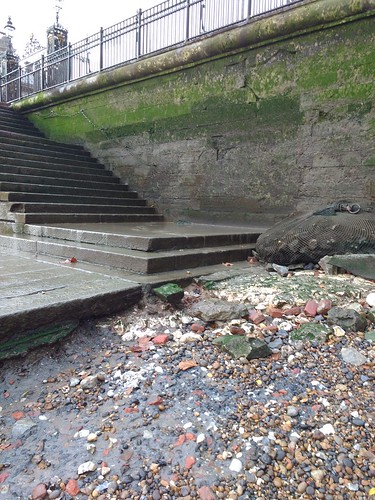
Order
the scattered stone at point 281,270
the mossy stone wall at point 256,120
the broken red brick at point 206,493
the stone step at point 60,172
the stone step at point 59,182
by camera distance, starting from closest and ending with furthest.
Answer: the broken red brick at point 206,493 → the scattered stone at point 281,270 → the mossy stone wall at point 256,120 → the stone step at point 59,182 → the stone step at point 60,172

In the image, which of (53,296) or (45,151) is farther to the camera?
(45,151)

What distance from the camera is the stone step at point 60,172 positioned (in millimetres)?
7098

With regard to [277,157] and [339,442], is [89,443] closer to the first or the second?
[339,442]

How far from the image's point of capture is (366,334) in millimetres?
2340

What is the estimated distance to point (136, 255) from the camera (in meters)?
3.57

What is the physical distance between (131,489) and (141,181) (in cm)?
725

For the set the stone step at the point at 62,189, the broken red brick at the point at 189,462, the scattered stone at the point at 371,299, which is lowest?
→ the broken red brick at the point at 189,462

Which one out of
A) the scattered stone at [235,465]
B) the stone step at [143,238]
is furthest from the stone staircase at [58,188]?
the scattered stone at [235,465]

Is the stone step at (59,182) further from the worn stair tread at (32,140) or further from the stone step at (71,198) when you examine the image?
the worn stair tread at (32,140)

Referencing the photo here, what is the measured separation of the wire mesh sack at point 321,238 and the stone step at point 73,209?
358cm

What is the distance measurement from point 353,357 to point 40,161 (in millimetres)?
7574

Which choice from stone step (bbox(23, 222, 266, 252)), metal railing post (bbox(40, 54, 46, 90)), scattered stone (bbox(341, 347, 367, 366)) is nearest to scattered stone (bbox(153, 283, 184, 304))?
stone step (bbox(23, 222, 266, 252))

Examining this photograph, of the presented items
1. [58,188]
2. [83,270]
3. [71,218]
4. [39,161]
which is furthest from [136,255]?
[39,161]

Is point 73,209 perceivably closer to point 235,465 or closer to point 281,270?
point 281,270
